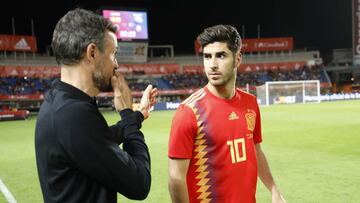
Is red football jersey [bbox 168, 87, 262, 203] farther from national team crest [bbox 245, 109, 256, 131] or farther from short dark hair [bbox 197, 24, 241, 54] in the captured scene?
short dark hair [bbox 197, 24, 241, 54]

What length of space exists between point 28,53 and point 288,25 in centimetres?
4433

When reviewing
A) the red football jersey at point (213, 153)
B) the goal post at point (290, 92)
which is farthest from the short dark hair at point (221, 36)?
the goal post at point (290, 92)

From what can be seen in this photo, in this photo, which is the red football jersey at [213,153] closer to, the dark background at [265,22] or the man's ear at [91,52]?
the man's ear at [91,52]

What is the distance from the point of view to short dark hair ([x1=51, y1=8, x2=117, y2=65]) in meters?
1.82

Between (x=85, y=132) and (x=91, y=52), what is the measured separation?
0.40 metres

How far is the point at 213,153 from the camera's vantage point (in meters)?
2.84

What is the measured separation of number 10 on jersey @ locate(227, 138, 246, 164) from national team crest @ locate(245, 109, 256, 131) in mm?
159

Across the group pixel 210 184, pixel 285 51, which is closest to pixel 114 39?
pixel 210 184

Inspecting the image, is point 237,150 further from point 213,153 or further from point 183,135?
point 183,135

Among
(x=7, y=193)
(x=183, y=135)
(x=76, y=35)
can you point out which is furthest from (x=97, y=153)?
(x=7, y=193)

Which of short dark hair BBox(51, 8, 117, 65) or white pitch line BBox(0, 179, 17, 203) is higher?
short dark hair BBox(51, 8, 117, 65)

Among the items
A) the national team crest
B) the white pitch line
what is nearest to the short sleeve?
the national team crest

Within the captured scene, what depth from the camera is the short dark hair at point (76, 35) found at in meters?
1.82

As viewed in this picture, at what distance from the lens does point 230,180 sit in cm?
283
